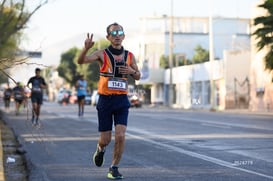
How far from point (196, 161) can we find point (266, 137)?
498cm

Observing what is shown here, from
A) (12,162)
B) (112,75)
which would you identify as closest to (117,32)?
(112,75)

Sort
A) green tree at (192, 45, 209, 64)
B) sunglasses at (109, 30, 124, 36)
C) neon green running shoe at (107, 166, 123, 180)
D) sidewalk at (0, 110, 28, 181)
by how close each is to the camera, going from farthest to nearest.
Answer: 1. green tree at (192, 45, 209, 64)
2. sidewalk at (0, 110, 28, 181)
3. neon green running shoe at (107, 166, 123, 180)
4. sunglasses at (109, 30, 124, 36)

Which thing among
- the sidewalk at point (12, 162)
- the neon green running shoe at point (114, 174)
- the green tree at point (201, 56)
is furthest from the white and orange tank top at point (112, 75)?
the green tree at point (201, 56)

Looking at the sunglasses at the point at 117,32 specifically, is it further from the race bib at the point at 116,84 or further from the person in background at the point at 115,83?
the race bib at the point at 116,84

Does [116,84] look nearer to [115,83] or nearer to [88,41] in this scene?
[115,83]

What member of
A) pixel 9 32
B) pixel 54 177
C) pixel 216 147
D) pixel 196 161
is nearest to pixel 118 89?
pixel 54 177

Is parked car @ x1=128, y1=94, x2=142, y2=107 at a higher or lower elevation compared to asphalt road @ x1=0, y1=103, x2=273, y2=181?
higher

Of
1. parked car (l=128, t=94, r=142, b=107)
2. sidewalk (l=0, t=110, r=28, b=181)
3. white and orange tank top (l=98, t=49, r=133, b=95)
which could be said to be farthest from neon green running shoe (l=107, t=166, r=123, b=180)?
parked car (l=128, t=94, r=142, b=107)

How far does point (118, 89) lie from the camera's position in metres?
8.06

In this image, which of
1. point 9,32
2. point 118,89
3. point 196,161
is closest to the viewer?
point 118,89

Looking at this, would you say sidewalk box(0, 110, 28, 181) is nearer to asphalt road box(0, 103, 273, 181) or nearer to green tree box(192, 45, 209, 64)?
asphalt road box(0, 103, 273, 181)

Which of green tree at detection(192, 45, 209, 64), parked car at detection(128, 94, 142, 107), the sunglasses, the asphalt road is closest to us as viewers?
the sunglasses

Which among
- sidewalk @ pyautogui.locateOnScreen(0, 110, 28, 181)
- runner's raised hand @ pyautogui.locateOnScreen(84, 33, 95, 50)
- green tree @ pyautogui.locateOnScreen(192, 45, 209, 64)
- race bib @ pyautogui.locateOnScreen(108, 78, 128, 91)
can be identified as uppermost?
green tree @ pyautogui.locateOnScreen(192, 45, 209, 64)

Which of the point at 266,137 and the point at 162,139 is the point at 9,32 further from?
the point at 266,137
